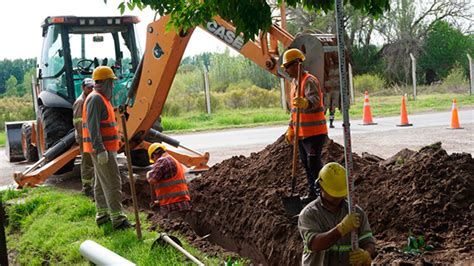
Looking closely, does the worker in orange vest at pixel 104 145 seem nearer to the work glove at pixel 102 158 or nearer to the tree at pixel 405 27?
the work glove at pixel 102 158

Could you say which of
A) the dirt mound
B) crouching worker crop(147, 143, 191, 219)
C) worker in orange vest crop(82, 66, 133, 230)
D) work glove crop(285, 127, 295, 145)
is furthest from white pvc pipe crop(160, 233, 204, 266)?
work glove crop(285, 127, 295, 145)

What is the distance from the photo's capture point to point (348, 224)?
13.6 feet

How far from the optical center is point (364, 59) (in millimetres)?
39750

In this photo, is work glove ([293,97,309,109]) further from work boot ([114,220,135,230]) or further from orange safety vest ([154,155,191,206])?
work boot ([114,220,135,230])

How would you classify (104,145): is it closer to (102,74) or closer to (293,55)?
(102,74)

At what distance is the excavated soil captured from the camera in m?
6.88

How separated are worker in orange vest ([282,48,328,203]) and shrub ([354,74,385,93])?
27488 mm

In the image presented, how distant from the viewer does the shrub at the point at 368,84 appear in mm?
35594

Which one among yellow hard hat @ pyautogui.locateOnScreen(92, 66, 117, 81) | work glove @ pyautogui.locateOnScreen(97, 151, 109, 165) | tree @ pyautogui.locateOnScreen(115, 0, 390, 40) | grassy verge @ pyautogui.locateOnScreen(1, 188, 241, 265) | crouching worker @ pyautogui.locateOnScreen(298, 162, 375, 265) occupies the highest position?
tree @ pyautogui.locateOnScreen(115, 0, 390, 40)

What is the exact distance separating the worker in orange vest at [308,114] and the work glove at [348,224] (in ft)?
12.4

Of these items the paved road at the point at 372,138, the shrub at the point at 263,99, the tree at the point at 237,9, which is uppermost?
the tree at the point at 237,9

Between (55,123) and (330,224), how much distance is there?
885cm

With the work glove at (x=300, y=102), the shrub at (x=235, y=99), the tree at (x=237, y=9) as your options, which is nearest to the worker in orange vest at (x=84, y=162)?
the work glove at (x=300, y=102)

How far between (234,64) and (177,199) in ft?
96.4
